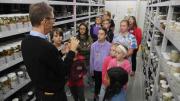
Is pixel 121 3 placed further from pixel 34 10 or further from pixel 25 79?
pixel 34 10

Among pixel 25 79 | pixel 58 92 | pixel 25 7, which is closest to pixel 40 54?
pixel 58 92

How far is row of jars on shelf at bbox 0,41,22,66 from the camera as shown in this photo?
221 centimetres

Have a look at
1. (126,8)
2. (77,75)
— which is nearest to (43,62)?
(77,75)

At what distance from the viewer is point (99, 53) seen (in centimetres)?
324

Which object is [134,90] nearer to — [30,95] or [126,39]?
[126,39]

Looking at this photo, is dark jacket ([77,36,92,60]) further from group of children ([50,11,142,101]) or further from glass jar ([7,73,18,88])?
glass jar ([7,73,18,88])

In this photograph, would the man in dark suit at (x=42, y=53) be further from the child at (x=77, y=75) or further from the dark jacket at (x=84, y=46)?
the dark jacket at (x=84, y=46)

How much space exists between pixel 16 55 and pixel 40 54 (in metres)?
1.05

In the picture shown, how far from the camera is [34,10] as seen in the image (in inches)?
60.8

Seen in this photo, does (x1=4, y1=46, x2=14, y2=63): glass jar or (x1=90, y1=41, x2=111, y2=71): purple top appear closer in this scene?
(x1=4, y1=46, x2=14, y2=63): glass jar

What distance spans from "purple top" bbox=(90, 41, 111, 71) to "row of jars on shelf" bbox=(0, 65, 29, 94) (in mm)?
1138

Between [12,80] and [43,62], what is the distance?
98cm

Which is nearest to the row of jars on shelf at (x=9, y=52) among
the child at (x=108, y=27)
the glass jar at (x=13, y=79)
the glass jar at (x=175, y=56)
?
the glass jar at (x=13, y=79)

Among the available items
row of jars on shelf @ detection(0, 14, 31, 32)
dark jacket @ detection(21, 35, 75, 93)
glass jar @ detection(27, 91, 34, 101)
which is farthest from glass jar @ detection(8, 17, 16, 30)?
glass jar @ detection(27, 91, 34, 101)
